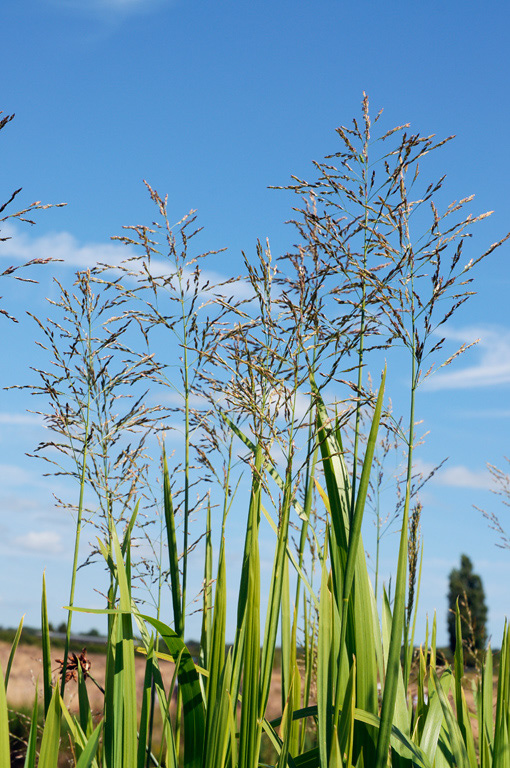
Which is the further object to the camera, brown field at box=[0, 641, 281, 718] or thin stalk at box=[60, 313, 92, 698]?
brown field at box=[0, 641, 281, 718]

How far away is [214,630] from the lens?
144 centimetres

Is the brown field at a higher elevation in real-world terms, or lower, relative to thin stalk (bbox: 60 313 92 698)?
lower

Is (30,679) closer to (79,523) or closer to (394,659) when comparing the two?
(79,523)

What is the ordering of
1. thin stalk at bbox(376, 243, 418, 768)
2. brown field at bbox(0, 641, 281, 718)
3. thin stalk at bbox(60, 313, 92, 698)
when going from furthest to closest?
brown field at bbox(0, 641, 281, 718) < thin stalk at bbox(60, 313, 92, 698) < thin stalk at bbox(376, 243, 418, 768)

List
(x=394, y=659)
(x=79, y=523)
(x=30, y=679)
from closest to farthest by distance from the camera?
(x=394, y=659)
(x=79, y=523)
(x=30, y=679)

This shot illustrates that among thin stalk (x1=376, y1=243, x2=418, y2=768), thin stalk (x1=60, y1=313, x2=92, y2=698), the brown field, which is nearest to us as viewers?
thin stalk (x1=376, y1=243, x2=418, y2=768)

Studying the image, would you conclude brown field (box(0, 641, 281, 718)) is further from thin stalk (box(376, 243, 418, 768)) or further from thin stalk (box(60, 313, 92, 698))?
thin stalk (box(376, 243, 418, 768))

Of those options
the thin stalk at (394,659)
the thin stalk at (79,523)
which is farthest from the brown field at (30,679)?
the thin stalk at (394,659)

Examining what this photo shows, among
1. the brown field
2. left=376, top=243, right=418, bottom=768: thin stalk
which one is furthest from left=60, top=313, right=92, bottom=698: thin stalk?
the brown field

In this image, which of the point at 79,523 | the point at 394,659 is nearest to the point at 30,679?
the point at 79,523

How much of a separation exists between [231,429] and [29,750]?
3.11 ft

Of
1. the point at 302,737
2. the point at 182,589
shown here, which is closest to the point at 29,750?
the point at 182,589

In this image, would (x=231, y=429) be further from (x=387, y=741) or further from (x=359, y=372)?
(x=387, y=741)

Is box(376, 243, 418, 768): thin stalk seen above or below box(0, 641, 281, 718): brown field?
above
